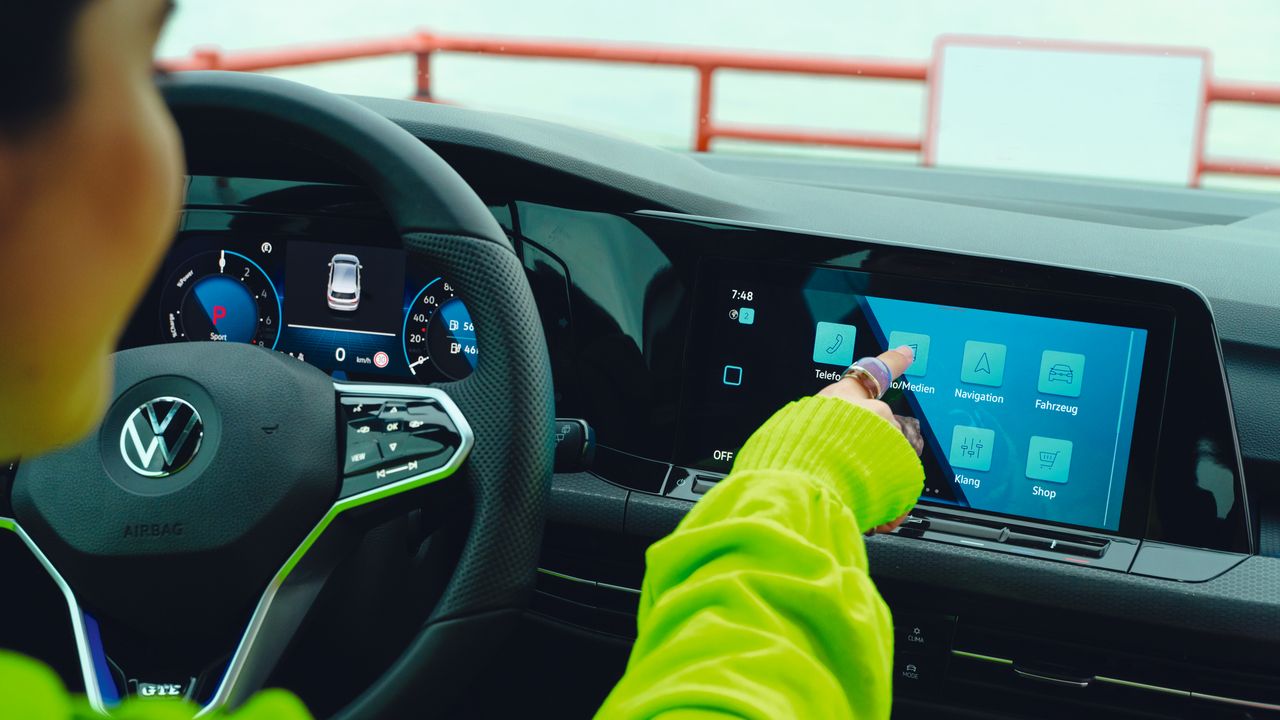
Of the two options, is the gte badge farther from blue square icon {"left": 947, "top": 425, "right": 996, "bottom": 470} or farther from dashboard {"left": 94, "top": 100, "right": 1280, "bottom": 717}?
blue square icon {"left": 947, "top": 425, "right": 996, "bottom": 470}

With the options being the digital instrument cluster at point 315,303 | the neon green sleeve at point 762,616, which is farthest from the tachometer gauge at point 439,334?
the neon green sleeve at point 762,616

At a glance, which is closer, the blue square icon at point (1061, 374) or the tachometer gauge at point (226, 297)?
the blue square icon at point (1061, 374)

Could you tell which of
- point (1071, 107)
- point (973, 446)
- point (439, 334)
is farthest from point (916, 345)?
point (1071, 107)

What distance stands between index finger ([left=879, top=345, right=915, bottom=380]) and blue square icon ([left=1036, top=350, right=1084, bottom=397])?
0.16 metres

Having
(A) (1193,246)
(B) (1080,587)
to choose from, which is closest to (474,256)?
(B) (1080,587)

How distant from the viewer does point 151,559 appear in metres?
1.04

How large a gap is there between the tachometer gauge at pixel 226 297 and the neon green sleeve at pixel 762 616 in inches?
34.3

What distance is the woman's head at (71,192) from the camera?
1.51 ft

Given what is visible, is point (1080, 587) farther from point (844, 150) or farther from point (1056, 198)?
point (844, 150)

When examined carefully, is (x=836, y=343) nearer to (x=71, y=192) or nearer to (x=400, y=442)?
(x=400, y=442)

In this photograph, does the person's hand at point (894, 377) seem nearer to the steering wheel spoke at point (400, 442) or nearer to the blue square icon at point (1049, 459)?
the blue square icon at point (1049, 459)

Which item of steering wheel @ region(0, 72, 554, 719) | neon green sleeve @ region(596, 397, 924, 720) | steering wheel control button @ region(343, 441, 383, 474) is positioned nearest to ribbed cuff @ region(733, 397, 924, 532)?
neon green sleeve @ region(596, 397, 924, 720)

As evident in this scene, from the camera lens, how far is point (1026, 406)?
1388 millimetres

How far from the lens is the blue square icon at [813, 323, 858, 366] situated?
143 centimetres
